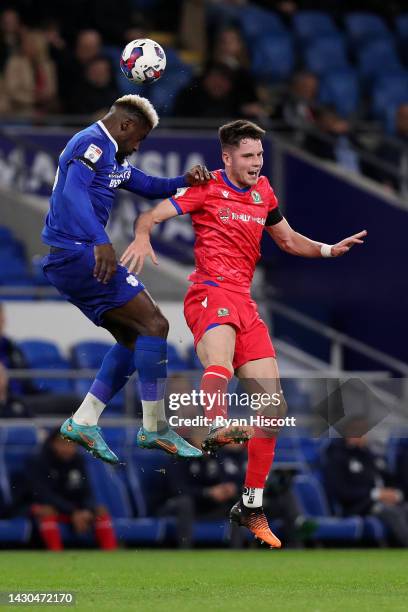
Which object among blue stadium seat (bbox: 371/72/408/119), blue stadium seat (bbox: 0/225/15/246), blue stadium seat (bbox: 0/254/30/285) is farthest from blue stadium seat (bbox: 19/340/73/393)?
blue stadium seat (bbox: 371/72/408/119)

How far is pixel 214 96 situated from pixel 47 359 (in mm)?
4132

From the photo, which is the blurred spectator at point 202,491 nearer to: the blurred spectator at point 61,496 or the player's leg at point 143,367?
the blurred spectator at point 61,496

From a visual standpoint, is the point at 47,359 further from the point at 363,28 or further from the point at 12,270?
the point at 363,28

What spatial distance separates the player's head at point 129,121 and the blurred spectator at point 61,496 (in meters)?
5.91

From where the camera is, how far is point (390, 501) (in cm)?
1731

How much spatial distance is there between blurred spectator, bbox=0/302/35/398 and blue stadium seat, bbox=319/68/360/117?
21.8 ft

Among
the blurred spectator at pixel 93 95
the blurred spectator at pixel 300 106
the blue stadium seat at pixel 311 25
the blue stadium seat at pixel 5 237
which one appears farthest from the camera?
the blue stadium seat at pixel 311 25

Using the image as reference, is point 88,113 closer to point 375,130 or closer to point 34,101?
point 34,101

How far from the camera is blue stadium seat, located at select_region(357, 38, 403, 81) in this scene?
2245 cm

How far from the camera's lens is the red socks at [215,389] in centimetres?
1077

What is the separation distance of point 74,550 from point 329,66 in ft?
28.6

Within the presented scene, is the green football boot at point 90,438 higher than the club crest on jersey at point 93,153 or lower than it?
lower

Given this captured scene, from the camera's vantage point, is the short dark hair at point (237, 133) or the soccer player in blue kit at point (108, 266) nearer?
the soccer player in blue kit at point (108, 266)

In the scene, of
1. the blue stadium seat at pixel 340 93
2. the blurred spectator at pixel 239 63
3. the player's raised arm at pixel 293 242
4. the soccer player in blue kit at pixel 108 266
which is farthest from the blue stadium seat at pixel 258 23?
the soccer player in blue kit at pixel 108 266
